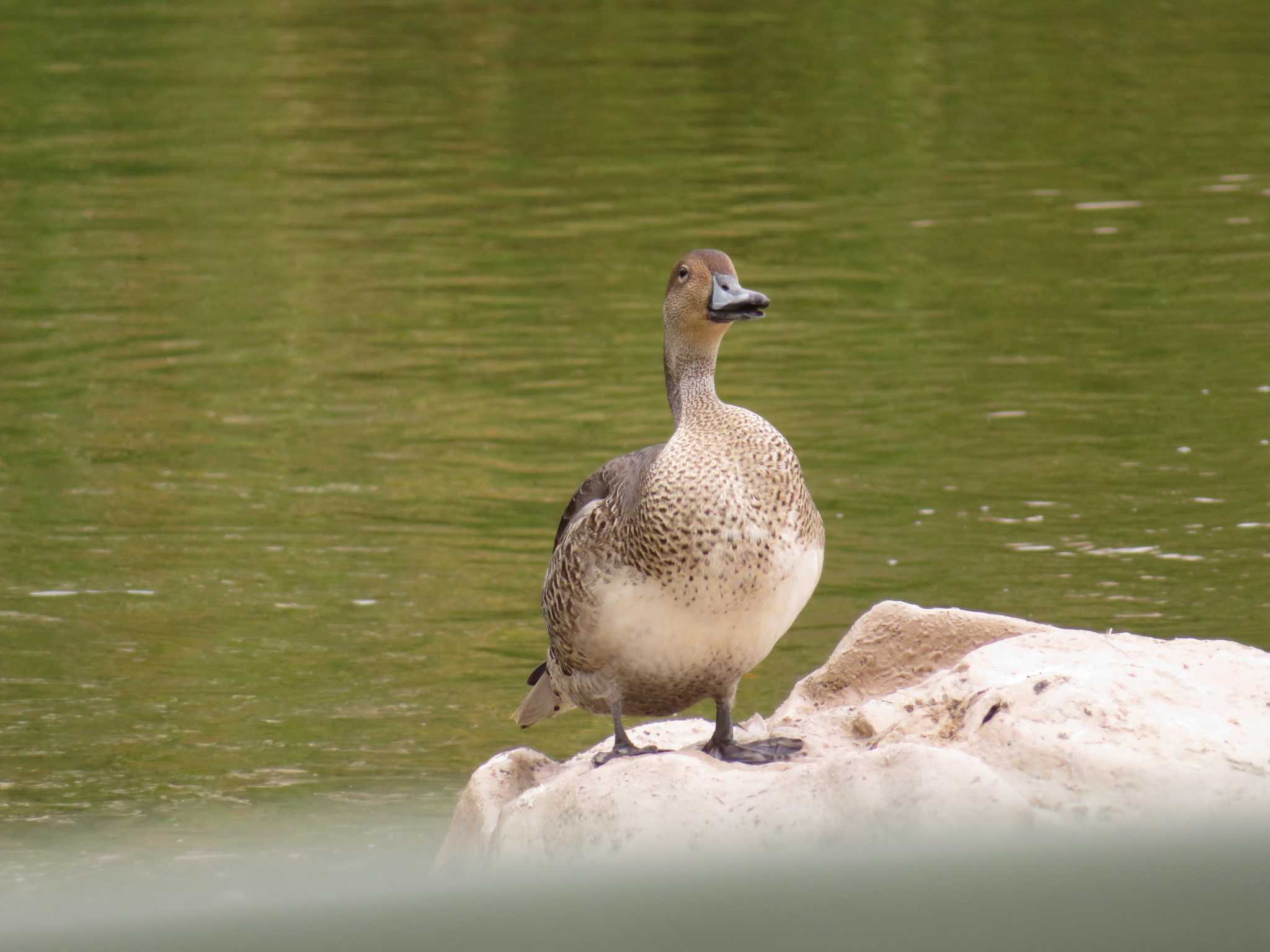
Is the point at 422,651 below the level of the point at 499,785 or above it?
below

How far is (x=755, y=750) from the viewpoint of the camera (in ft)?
16.0

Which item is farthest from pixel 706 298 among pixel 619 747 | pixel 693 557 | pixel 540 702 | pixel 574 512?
pixel 540 702

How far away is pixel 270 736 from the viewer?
27.6ft

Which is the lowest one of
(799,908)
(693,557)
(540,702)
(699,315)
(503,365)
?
(503,365)

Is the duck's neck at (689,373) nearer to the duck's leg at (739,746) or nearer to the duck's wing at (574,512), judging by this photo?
the duck's wing at (574,512)

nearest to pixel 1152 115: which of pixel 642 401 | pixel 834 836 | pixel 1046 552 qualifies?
pixel 642 401

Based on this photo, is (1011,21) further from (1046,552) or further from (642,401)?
(1046,552)

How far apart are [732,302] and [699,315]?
0.48ft

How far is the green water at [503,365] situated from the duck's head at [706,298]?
2.25 meters

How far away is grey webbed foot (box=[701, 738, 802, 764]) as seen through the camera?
486 centimetres

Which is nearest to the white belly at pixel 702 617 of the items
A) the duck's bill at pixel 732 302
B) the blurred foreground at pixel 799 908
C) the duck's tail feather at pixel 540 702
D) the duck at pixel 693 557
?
the duck at pixel 693 557

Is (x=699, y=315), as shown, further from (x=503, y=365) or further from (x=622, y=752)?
(x=503, y=365)

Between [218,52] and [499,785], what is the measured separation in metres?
28.7

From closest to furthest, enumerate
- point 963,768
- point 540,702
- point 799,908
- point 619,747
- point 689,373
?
point 799,908, point 963,768, point 619,747, point 689,373, point 540,702
